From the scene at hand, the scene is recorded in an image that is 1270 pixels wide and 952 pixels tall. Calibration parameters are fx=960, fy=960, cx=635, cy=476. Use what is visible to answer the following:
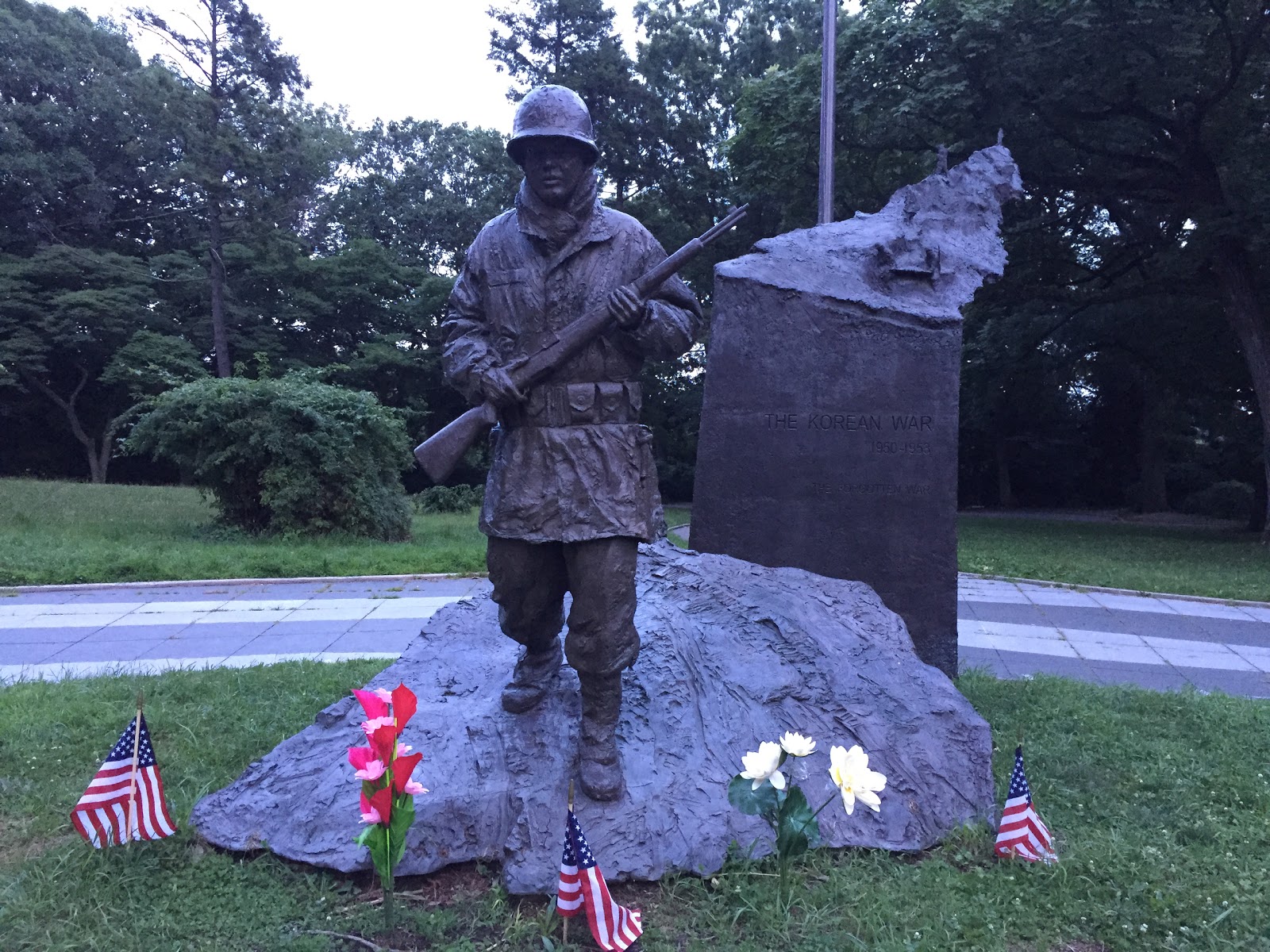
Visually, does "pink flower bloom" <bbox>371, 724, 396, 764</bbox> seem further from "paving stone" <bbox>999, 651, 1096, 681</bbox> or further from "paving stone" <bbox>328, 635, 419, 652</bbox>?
"paving stone" <bbox>999, 651, 1096, 681</bbox>

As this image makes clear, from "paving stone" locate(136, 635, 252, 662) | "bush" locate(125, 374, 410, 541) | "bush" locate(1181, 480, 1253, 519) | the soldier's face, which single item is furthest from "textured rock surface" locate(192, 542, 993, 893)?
"bush" locate(1181, 480, 1253, 519)

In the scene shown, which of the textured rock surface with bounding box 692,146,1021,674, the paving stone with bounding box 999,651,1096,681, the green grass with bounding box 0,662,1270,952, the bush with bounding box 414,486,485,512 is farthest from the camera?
the bush with bounding box 414,486,485,512

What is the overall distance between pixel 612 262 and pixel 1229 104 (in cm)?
1191

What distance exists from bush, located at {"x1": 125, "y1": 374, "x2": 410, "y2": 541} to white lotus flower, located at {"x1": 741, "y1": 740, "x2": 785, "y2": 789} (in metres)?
9.13

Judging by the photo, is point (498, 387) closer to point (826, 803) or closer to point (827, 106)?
point (826, 803)

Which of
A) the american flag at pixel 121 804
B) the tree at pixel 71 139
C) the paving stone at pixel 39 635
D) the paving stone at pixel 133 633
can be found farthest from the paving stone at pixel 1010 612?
the tree at pixel 71 139

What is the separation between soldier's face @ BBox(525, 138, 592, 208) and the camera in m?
3.19

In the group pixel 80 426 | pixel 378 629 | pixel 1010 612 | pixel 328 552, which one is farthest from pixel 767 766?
pixel 80 426

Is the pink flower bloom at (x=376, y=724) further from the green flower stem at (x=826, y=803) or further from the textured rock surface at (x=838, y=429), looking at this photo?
the textured rock surface at (x=838, y=429)

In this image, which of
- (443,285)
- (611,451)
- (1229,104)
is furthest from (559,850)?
(443,285)

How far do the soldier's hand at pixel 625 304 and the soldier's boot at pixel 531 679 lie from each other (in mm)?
1334

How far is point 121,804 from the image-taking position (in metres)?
3.16

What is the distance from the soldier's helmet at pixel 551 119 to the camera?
3.10 m

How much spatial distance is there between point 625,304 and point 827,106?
28.9 ft
